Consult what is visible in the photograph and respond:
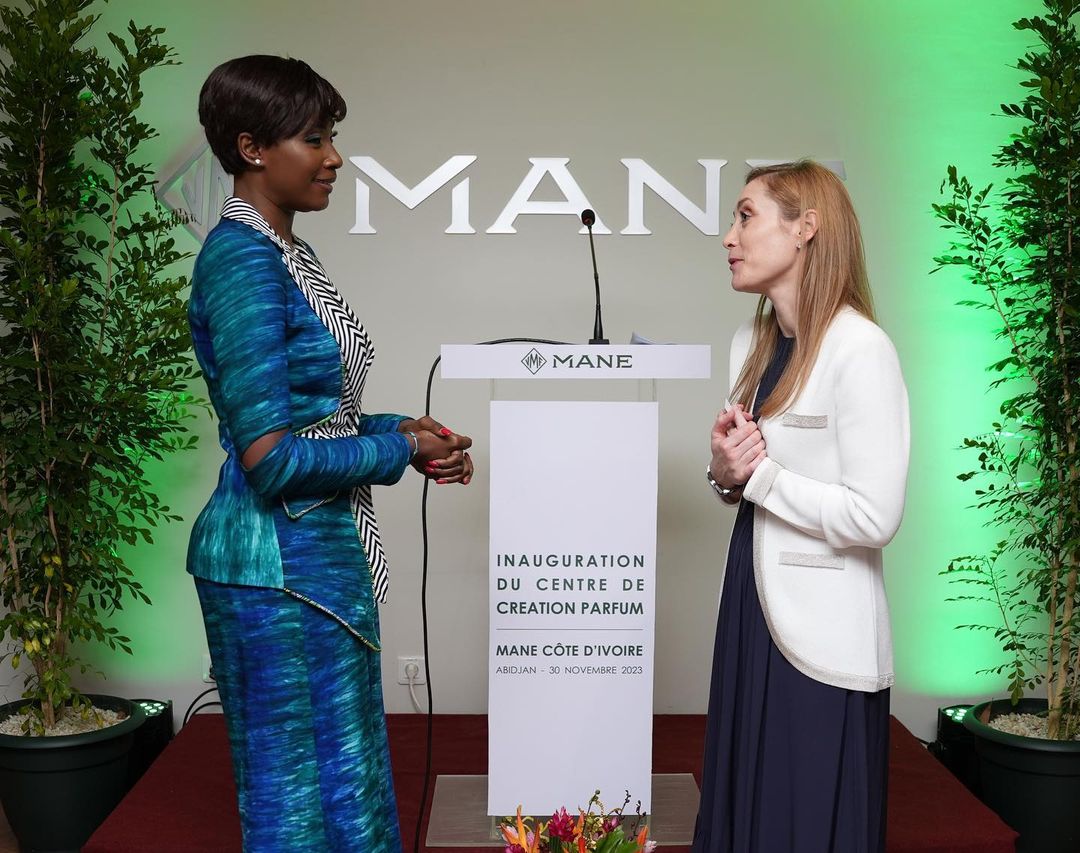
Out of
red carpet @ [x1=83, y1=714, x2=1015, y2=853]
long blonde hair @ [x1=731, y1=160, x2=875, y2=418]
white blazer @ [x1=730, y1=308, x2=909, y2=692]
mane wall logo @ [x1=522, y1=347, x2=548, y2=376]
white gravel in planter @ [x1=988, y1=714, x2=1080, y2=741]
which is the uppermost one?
long blonde hair @ [x1=731, y1=160, x2=875, y2=418]

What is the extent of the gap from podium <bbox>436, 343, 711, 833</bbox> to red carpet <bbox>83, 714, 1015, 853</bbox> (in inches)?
17.5

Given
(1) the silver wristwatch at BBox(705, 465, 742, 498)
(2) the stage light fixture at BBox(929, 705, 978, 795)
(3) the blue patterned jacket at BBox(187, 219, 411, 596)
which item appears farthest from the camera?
(2) the stage light fixture at BBox(929, 705, 978, 795)

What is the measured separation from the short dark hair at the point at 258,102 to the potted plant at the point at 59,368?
1.39 m

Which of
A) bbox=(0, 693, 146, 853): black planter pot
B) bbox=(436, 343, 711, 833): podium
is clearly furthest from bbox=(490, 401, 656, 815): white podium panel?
bbox=(0, 693, 146, 853): black planter pot

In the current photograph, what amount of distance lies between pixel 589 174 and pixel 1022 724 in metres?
2.35

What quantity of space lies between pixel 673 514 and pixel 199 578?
252cm

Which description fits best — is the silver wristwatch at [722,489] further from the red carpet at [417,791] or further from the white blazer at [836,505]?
the red carpet at [417,791]

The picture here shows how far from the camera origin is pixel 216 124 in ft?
6.28

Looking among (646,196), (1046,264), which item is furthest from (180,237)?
(1046,264)

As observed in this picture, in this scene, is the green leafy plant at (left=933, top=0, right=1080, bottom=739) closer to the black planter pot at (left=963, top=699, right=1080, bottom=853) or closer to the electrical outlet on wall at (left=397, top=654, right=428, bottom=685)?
the black planter pot at (left=963, top=699, right=1080, bottom=853)

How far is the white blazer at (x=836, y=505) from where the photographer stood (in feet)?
6.89

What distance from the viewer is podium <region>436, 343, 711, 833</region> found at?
9.34ft

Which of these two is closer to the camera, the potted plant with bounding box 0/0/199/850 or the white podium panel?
the white podium panel

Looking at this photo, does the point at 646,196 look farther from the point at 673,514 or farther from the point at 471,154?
the point at 673,514
